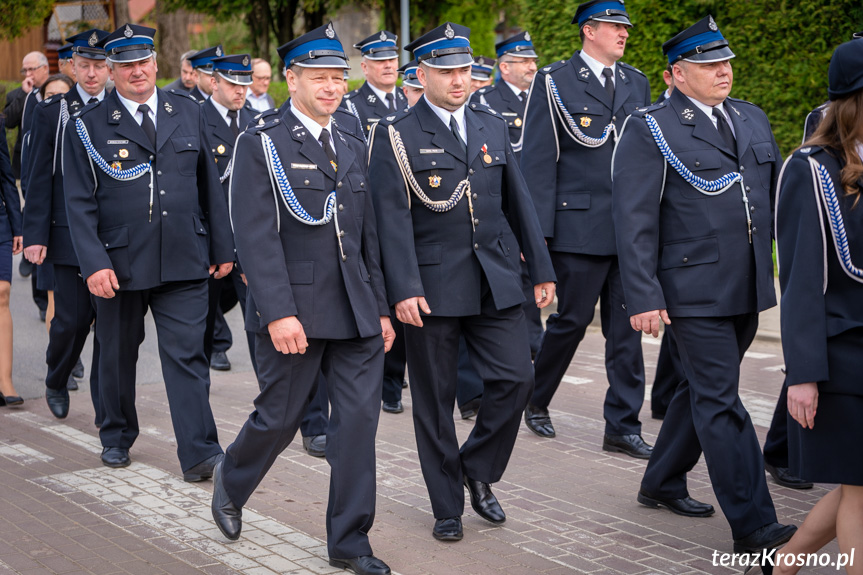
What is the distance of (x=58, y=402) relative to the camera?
24.1 ft

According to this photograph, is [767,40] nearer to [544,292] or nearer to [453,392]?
[544,292]

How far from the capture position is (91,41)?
7262 millimetres

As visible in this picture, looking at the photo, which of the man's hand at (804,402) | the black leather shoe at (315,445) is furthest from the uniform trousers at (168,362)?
the man's hand at (804,402)

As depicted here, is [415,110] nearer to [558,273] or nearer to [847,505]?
[558,273]

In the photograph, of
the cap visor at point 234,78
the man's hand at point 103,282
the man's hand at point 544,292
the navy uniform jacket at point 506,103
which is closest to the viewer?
the man's hand at point 544,292

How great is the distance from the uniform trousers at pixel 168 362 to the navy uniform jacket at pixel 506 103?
13.0 ft

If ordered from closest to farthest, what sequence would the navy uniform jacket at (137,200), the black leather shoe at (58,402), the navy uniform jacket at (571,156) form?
1. the navy uniform jacket at (137,200)
2. the navy uniform jacket at (571,156)
3. the black leather shoe at (58,402)

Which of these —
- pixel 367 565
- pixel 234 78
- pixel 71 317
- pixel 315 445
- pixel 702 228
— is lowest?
pixel 315 445

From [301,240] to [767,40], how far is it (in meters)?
8.73

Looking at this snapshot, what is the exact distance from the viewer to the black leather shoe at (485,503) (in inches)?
205

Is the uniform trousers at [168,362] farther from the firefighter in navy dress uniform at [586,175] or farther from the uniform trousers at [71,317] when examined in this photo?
the firefighter in navy dress uniform at [586,175]

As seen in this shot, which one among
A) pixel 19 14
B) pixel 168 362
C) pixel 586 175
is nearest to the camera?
pixel 168 362

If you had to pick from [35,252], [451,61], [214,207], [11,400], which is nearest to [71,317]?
[35,252]

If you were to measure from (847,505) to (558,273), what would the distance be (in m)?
3.09
